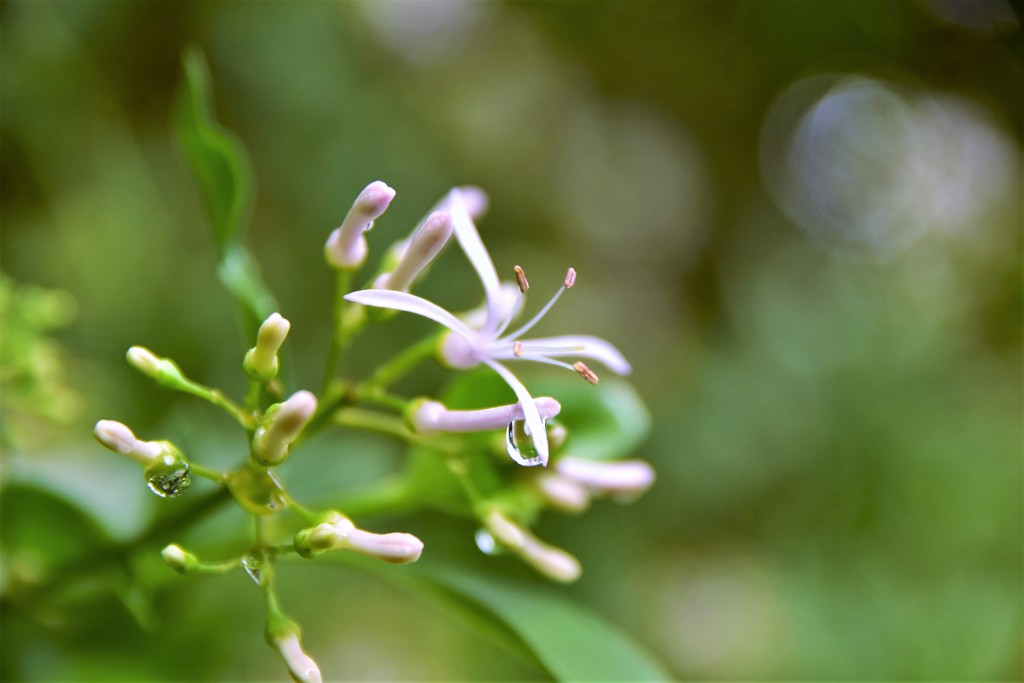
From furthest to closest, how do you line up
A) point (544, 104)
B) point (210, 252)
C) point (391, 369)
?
1. point (544, 104)
2. point (210, 252)
3. point (391, 369)

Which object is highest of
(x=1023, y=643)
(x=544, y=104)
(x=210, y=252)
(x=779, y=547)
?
(x=544, y=104)

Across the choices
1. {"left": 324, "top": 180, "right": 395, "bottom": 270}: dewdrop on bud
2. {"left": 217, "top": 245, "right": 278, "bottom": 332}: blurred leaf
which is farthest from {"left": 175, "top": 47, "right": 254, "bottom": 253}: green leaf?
{"left": 324, "top": 180, "right": 395, "bottom": 270}: dewdrop on bud

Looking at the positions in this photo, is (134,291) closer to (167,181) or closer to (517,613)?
(167,181)

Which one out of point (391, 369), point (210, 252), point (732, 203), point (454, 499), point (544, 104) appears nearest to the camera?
point (391, 369)

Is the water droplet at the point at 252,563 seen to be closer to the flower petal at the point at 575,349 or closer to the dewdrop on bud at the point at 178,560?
the dewdrop on bud at the point at 178,560

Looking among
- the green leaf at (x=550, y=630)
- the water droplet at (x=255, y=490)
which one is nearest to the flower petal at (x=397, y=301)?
the water droplet at (x=255, y=490)

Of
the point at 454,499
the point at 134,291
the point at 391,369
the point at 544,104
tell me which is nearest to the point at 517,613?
the point at 454,499

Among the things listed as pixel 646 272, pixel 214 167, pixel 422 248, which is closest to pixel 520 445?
pixel 422 248

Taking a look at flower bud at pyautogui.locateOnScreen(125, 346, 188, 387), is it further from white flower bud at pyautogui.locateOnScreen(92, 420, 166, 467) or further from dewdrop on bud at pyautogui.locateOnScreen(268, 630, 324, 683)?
dewdrop on bud at pyautogui.locateOnScreen(268, 630, 324, 683)
